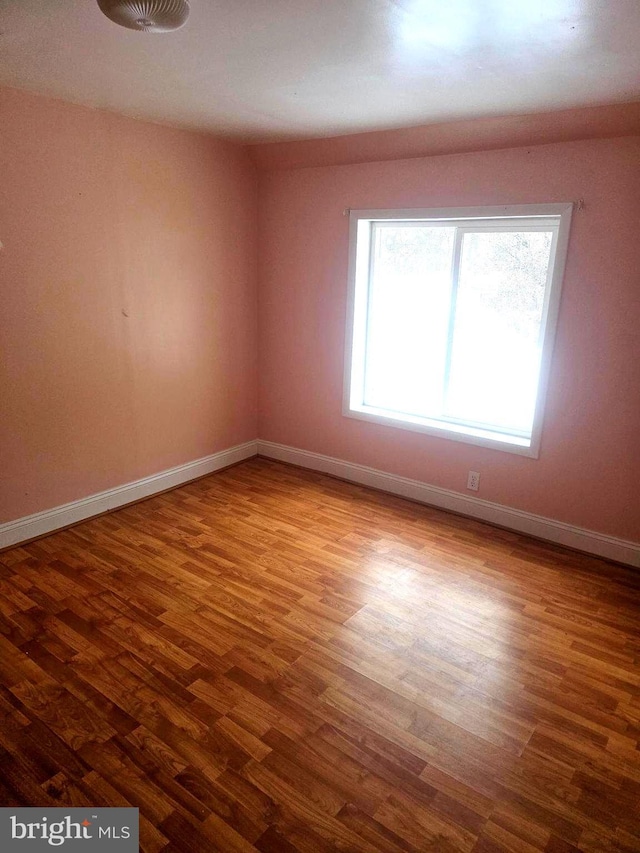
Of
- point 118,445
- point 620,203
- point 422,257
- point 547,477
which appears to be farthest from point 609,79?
point 118,445

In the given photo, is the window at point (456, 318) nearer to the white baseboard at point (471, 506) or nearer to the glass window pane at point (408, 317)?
the glass window pane at point (408, 317)

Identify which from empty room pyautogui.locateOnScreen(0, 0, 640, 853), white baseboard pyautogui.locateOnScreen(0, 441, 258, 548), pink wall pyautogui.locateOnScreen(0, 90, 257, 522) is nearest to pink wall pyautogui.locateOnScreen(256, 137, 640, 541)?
empty room pyautogui.locateOnScreen(0, 0, 640, 853)

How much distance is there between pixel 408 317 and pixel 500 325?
0.66 metres

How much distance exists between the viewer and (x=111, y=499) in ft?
11.2

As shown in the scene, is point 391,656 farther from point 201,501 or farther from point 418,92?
point 418,92

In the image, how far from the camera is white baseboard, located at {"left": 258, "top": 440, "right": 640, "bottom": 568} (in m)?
3.04

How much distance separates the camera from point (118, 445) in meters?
3.42

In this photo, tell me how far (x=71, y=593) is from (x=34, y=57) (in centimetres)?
237

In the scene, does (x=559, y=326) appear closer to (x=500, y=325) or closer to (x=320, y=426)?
(x=500, y=325)

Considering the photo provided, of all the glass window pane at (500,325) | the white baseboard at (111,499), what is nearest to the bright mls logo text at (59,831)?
the white baseboard at (111,499)

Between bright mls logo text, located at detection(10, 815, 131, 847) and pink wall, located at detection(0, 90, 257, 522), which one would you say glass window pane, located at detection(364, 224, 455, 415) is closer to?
pink wall, located at detection(0, 90, 257, 522)

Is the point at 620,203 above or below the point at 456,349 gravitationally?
above

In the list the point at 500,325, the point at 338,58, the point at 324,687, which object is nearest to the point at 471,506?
the point at 500,325
